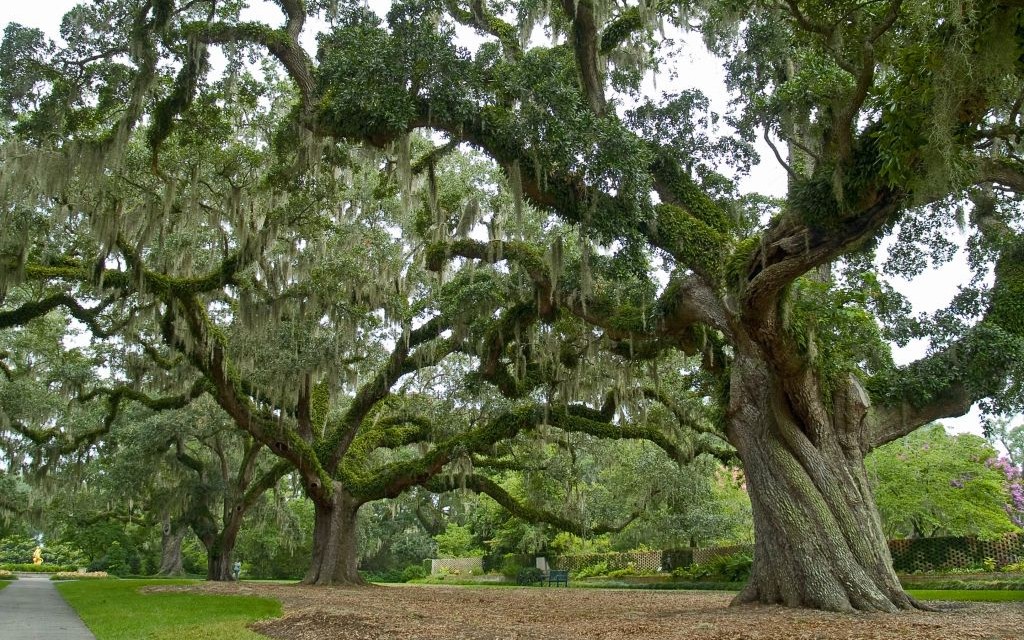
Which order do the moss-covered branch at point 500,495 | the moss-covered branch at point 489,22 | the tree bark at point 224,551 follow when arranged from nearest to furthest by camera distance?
the moss-covered branch at point 489,22 → the moss-covered branch at point 500,495 → the tree bark at point 224,551

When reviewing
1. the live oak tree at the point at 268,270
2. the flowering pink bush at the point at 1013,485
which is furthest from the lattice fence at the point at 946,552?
the live oak tree at the point at 268,270

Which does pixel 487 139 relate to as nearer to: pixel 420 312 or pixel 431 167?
pixel 431 167

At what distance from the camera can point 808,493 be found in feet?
30.2

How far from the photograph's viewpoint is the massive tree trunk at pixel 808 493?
8.84m

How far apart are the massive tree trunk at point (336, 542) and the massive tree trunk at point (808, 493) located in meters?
10.9

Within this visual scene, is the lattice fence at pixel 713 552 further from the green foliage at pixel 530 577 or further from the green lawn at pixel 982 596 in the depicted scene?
the green lawn at pixel 982 596

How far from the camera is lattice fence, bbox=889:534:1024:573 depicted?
1822 cm

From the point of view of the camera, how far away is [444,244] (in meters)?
12.5

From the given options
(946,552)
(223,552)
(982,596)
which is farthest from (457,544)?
(982,596)

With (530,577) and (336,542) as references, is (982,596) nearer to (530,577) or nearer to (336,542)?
(336,542)

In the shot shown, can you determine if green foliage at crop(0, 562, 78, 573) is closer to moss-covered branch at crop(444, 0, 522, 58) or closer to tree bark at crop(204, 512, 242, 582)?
tree bark at crop(204, 512, 242, 582)

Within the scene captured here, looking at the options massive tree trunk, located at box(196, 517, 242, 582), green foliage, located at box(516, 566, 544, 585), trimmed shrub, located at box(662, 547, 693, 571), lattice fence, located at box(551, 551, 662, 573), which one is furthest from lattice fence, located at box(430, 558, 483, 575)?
massive tree trunk, located at box(196, 517, 242, 582)

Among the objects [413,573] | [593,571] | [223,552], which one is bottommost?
[413,573]

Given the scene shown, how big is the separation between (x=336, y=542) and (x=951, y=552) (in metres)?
16.2
